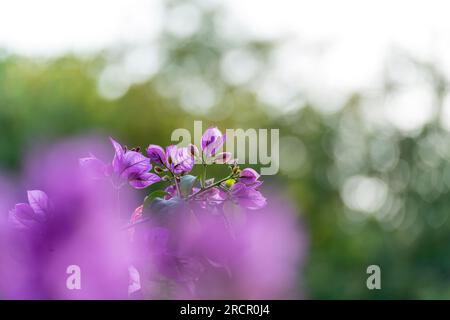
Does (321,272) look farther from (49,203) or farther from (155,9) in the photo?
(49,203)

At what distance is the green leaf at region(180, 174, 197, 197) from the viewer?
1.94 ft

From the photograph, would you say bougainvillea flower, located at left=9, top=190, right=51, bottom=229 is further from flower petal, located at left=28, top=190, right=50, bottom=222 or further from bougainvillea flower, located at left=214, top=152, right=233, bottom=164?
bougainvillea flower, located at left=214, top=152, right=233, bottom=164

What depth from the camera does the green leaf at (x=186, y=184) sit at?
1.94ft

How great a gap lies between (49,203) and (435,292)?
757cm

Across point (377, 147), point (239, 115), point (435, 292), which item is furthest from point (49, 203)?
point (377, 147)

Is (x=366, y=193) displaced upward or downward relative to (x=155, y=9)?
downward

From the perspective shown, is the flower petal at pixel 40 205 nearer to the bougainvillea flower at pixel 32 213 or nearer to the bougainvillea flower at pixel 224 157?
A: the bougainvillea flower at pixel 32 213

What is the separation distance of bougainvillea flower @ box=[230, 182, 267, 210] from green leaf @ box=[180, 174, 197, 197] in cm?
4

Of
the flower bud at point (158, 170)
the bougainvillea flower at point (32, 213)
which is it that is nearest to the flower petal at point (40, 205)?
the bougainvillea flower at point (32, 213)

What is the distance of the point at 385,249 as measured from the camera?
9656 millimetres

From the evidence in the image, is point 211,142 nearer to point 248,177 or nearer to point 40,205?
point 248,177

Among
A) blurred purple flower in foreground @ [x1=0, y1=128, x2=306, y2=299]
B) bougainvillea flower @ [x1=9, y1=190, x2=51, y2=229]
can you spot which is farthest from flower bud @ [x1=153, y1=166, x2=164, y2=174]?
bougainvillea flower @ [x1=9, y1=190, x2=51, y2=229]

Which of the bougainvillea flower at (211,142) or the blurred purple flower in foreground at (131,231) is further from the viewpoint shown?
the bougainvillea flower at (211,142)

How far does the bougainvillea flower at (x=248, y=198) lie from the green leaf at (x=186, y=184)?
0.12 ft
